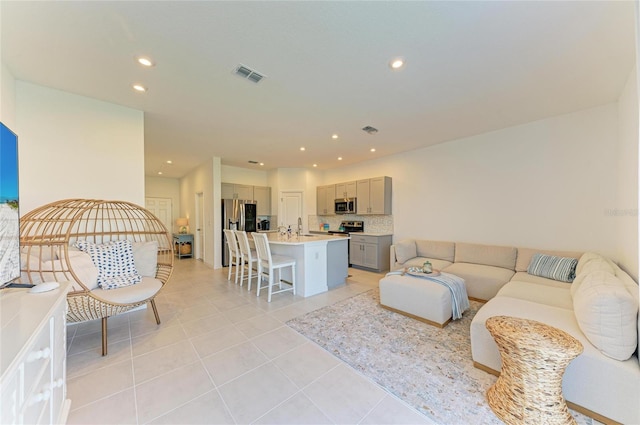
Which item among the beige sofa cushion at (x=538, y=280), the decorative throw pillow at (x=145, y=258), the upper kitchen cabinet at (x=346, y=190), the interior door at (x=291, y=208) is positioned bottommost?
the beige sofa cushion at (x=538, y=280)

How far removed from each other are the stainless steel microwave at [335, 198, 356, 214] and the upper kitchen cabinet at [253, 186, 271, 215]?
225 cm

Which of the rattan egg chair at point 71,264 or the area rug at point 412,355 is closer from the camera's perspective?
the area rug at point 412,355

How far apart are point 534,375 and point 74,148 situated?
15.7ft

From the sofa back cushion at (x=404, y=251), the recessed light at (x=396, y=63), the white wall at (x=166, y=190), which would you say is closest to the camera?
the recessed light at (x=396, y=63)

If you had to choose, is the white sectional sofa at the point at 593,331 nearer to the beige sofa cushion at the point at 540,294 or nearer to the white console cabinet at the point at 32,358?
the beige sofa cushion at the point at 540,294

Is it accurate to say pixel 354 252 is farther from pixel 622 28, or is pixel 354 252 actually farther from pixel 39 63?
pixel 39 63

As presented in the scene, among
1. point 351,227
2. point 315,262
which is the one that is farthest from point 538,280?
point 351,227

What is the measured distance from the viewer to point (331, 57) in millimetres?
2109

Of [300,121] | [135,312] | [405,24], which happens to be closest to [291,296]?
[135,312]

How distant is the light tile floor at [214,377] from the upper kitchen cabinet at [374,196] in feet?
11.0

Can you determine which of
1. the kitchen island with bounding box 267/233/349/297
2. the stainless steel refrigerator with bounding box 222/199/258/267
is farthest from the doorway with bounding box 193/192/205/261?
the kitchen island with bounding box 267/233/349/297

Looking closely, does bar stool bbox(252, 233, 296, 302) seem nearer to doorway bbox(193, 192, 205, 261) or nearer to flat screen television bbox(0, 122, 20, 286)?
flat screen television bbox(0, 122, 20, 286)

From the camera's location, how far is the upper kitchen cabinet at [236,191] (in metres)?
6.40

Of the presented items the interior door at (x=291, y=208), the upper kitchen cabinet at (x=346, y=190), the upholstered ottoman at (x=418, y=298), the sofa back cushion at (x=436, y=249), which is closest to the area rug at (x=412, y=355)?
the upholstered ottoman at (x=418, y=298)
